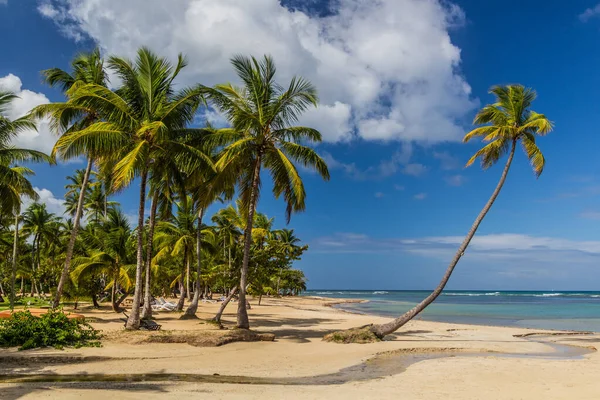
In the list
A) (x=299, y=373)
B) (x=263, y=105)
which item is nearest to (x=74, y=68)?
(x=263, y=105)

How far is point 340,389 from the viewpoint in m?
9.04

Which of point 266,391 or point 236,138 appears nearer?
point 266,391

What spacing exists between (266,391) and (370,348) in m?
7.59

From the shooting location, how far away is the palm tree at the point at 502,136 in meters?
17.7

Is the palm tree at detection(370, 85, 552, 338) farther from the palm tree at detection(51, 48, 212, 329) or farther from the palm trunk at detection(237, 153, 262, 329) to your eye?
the palm tree at detection(51, 48, 212, 329)

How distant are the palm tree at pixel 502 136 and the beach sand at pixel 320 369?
51.3 inches

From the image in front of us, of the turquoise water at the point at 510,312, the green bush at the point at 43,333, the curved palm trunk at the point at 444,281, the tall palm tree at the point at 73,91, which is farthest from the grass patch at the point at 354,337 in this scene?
the turquoise water at the point at 510,312

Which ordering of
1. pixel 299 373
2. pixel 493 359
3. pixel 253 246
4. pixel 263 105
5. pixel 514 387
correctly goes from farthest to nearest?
pixel 253 246 → pixel 263 105 → pixel 493 359 → pixel 299 373 → pixel 514 387

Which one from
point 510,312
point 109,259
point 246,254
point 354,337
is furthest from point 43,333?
point 510,312

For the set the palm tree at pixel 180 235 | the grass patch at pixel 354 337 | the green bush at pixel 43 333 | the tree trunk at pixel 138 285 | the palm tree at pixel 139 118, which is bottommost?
the grass patch at pixel 354 337

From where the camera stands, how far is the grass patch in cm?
1670

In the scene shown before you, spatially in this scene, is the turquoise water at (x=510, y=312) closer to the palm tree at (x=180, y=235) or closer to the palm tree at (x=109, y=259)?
the palm tree at (x=180, y=235)

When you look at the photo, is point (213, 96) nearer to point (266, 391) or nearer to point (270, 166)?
point (270, 166)

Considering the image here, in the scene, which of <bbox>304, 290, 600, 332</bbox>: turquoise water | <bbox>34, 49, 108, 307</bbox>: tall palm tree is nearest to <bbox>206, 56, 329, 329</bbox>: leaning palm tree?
<bbox>34, 49, 108, 307</bbox>: tall palm tree
